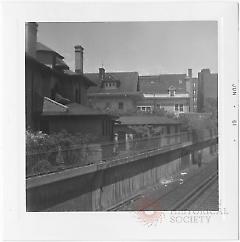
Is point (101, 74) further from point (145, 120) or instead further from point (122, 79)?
point (145, 120)

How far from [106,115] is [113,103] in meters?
0.06

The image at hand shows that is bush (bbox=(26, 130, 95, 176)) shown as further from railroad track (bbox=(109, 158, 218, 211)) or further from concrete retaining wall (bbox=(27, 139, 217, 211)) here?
railroad track (bbox=(109, 158, 218, 211))

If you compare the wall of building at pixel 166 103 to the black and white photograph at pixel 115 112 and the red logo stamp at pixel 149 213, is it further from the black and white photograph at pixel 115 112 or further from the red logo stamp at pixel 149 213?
the red logo stamp at pixel 149 213

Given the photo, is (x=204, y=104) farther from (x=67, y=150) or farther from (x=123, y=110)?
(x=67, y=150)

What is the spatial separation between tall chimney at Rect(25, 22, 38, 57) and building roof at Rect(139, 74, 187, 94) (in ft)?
1.44

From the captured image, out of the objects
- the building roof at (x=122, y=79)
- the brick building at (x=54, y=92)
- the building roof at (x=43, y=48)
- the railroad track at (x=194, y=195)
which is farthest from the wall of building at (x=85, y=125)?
the railroad track at (x=194, y=195)

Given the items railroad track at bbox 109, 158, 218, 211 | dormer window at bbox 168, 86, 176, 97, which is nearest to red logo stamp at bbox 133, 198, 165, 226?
railroad track at bbox 109, 158, 218, 211

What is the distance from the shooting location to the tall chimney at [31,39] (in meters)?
2.70

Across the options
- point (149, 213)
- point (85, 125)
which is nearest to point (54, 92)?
point (85, 125)

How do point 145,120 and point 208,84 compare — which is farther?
point 145,120

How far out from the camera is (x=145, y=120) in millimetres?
2799

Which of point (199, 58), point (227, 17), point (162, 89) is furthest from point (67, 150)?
point (227, 17)

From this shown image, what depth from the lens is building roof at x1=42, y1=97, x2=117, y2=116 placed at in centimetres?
271

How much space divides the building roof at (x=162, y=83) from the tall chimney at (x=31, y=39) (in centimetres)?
44
